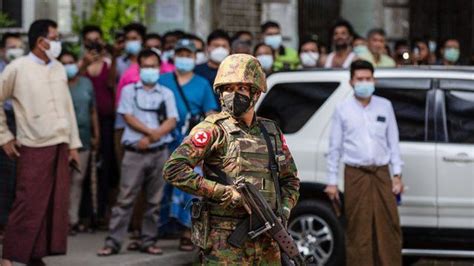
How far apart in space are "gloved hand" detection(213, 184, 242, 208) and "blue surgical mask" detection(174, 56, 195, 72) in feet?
17.5

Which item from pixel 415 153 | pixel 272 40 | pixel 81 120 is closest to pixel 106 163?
pixel 81 120

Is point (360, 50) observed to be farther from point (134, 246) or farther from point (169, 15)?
point (169, 15)

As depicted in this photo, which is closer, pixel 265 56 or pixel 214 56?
pixel 214 56

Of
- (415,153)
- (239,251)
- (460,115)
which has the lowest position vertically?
(239,251)

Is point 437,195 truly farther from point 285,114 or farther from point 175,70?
point 175,70

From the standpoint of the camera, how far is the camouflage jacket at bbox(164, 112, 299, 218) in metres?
6.80

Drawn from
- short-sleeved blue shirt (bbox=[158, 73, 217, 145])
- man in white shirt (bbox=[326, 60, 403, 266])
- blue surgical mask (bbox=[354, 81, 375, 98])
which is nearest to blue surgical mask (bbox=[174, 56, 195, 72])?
short-sleeved blue shirt (bbox=[158, 73, 217, 145])

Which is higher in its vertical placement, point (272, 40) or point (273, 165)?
point (272, 40)

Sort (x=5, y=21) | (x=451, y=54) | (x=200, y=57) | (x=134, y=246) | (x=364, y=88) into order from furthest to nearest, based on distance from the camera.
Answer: (x=451, y=54) → (x=5, y=21) → (x=200, y=57) → (x=134, y=246) → (x=364, y=88)

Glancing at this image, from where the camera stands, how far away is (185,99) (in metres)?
12.0

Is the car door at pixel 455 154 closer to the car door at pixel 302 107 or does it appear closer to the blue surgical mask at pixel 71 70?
the car door at pixel 302 107

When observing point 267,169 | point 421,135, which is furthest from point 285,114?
point 267,169

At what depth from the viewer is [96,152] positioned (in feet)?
42.5

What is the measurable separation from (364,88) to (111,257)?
9.42 feet
